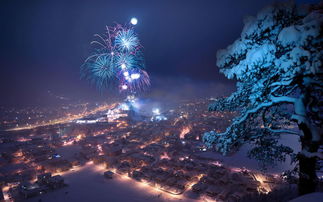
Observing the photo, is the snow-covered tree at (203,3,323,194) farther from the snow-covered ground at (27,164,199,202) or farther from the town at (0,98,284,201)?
the snow-covered ground at (27,164,199,202)

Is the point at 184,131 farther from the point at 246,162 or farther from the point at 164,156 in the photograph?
the point at 246,162

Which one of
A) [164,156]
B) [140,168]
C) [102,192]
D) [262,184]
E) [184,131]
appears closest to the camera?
[102,192]

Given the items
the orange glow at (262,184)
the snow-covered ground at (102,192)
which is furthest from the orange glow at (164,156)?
the orange glow at (262,184)

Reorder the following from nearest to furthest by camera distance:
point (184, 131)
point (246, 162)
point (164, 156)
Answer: point (246, 162), point (164, 156), point (184, 131)

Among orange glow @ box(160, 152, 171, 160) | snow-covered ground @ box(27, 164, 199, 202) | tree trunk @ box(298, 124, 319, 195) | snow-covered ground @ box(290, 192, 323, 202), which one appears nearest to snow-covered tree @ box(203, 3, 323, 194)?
tree trunk @ box(298, 124, 319, 195)

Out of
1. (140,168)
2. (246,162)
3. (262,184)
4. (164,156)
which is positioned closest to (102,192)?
(140,168)

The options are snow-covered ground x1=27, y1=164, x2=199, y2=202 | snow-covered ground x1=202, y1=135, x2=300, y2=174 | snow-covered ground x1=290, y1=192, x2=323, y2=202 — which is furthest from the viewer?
snow-covered ground x1=202, y1=135, x2=300, y2=174

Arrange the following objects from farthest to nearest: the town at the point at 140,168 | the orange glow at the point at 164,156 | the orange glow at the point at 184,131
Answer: the orange glow at the point at 184,131 → the orange glow at the point at 164,156 → the town at the point at 140,168

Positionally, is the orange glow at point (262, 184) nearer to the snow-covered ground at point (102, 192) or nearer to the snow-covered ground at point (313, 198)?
the snow-covered ground at point (102, 192)
